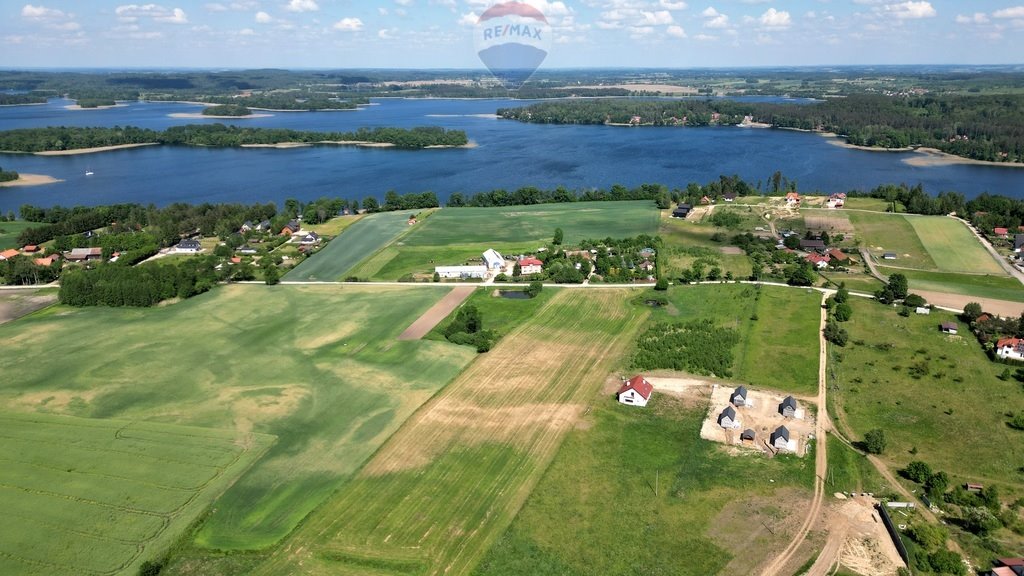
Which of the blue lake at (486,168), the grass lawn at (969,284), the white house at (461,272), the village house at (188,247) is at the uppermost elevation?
the blue lake at (486,168)

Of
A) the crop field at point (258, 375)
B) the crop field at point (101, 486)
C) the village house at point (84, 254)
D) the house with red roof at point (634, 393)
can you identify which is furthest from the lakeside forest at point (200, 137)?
the crop field at point (101, 486)

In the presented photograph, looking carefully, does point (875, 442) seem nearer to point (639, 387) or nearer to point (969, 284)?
point (639, 387)

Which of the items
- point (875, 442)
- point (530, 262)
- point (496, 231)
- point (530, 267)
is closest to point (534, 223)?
point (496, 231)

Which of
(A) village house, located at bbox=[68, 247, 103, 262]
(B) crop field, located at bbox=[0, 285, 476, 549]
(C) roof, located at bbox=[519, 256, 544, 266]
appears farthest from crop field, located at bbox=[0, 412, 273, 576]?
(A) village house, located at bbox=[68, 247, 103, 262]

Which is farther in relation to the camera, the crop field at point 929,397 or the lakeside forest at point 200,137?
the lakeside forest at point 200,137

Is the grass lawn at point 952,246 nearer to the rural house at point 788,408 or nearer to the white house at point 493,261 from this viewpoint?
the rural house at point 788,408

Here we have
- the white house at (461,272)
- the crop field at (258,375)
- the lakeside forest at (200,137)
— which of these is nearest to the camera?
the crop field at (258,375)

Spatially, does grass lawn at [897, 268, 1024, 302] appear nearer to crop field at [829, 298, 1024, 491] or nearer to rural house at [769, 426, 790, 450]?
crop field at [829, 298, 1024, 491]
